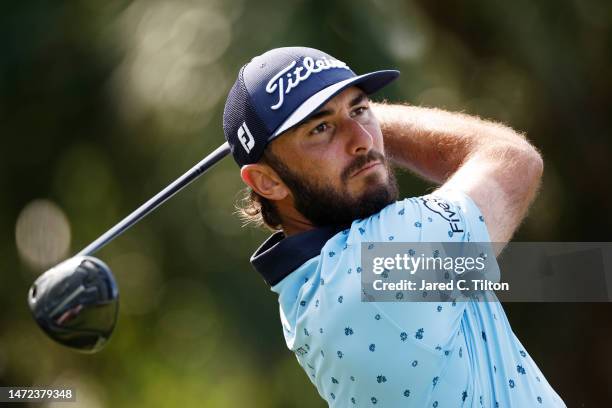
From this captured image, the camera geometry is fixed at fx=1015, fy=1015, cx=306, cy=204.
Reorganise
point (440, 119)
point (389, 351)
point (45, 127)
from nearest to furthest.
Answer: point (389, 351) < point (440, 119) < point (45, 127)

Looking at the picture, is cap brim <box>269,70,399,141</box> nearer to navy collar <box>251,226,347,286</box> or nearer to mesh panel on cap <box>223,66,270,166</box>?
mesh panel on cap <box>223,66,270,166</box>

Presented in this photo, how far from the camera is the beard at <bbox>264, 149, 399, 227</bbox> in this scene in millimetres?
2199

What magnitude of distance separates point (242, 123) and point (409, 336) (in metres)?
0.64

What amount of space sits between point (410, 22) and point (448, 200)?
303 cm

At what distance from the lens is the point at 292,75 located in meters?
2.26

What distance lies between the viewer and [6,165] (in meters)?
5.89

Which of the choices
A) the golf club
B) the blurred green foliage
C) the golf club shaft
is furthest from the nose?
the blurred green foliage

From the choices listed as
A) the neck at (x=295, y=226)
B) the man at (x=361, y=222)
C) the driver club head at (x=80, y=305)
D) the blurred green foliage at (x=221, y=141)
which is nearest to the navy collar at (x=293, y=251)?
the man at (x=361, y=222)

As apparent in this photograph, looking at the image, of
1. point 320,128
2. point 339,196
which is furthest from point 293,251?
point 320,128

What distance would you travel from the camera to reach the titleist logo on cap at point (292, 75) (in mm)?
2242

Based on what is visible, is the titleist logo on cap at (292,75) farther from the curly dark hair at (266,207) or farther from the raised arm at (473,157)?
the raised arm at (473,157)

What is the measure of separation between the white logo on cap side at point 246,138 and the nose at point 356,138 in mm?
218

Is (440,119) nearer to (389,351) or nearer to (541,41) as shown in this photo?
(389,351)

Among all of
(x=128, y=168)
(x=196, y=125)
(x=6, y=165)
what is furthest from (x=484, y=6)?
(x=6, y=165)
